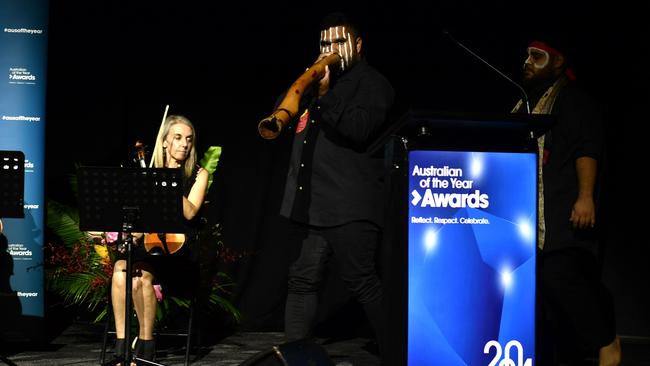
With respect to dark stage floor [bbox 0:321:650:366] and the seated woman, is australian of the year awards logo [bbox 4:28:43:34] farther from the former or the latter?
dark stage floor [bbox 0:321:650:366]

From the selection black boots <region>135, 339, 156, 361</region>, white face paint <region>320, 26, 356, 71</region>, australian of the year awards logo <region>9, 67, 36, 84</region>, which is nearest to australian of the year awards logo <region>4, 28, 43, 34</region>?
australian of the year awards logo <region>9, 67, 36, 84</region>

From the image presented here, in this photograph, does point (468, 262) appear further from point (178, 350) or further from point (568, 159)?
point (178, 350)

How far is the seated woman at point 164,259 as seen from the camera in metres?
4.68

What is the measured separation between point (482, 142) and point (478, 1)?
2923 millimetres

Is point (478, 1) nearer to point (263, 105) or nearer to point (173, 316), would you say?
point (263, 105)

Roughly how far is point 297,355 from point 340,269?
Answer: 7.57 feet

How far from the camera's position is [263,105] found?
6.14m

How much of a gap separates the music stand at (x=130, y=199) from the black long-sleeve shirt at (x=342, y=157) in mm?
527

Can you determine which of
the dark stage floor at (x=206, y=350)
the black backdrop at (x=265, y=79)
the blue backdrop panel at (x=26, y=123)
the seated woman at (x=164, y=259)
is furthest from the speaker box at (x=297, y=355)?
the black backdrop at (x=265, y=79)

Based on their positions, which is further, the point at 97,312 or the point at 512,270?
the point at 97,312

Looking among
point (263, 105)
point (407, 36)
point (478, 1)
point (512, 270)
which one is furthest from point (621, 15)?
point (512, 270)

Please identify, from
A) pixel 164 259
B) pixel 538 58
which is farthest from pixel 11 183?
pixel 538 58

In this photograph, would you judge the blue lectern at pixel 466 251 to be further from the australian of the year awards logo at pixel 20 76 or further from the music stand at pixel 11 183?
the australian of the year awards logo at pixel 20 76

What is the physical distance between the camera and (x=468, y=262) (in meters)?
3.07
